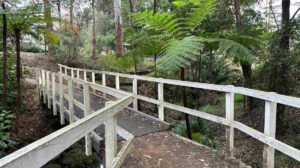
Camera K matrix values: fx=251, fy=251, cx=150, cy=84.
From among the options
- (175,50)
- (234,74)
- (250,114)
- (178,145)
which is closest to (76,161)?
(178,145)

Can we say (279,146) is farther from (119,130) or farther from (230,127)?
(119,130)

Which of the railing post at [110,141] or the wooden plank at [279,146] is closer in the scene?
the wooden plank at [279,146]

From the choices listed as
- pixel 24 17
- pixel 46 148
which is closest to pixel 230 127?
pixel 46 148

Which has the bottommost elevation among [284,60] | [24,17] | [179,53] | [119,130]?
[119,130]

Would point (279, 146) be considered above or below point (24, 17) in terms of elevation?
below

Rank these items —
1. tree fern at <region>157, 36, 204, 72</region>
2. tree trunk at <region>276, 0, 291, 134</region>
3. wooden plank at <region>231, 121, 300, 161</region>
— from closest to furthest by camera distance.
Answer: wooden plank at <region>231, 121, 300, 161</region> < tree fern at <region>157, 36, 204, 72</region> < tree trunk at <region>276, 0, 291, 134</region>

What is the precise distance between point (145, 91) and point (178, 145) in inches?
249

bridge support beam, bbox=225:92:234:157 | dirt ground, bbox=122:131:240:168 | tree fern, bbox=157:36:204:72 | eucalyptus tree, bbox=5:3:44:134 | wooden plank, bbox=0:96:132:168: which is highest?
eucalyptus tree, bbox=5:3:44:134

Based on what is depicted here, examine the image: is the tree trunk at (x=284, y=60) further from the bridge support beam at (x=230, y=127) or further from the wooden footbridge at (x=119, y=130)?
the wooden footbridge at (x=119, y=130)

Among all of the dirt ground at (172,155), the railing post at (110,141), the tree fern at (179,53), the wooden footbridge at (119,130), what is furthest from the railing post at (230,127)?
the railing post at (110,141)

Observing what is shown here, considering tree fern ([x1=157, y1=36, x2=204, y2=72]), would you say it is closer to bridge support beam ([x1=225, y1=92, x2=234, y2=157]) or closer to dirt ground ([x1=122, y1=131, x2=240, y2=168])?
bridge support beam ([x1=225, y1=92, x2=234, y2=157])

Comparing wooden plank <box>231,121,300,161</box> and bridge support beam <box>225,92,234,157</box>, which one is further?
bridge support beam <box>225,92,234,157</box>

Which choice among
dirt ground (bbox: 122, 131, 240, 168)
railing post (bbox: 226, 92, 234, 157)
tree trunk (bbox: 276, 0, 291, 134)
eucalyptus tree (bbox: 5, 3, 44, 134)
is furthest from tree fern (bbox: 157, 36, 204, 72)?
eucalyptus tree (bbox: 5, 3, 44, 134)

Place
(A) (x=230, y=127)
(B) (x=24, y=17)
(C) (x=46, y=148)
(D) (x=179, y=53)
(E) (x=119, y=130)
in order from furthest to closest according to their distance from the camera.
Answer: (B) (x=24, y=17) < (E) (x=119, y=130) < (D) (x=179, y=53) < (A) (x=230, y=127) < (C) (x=46, y=148)
